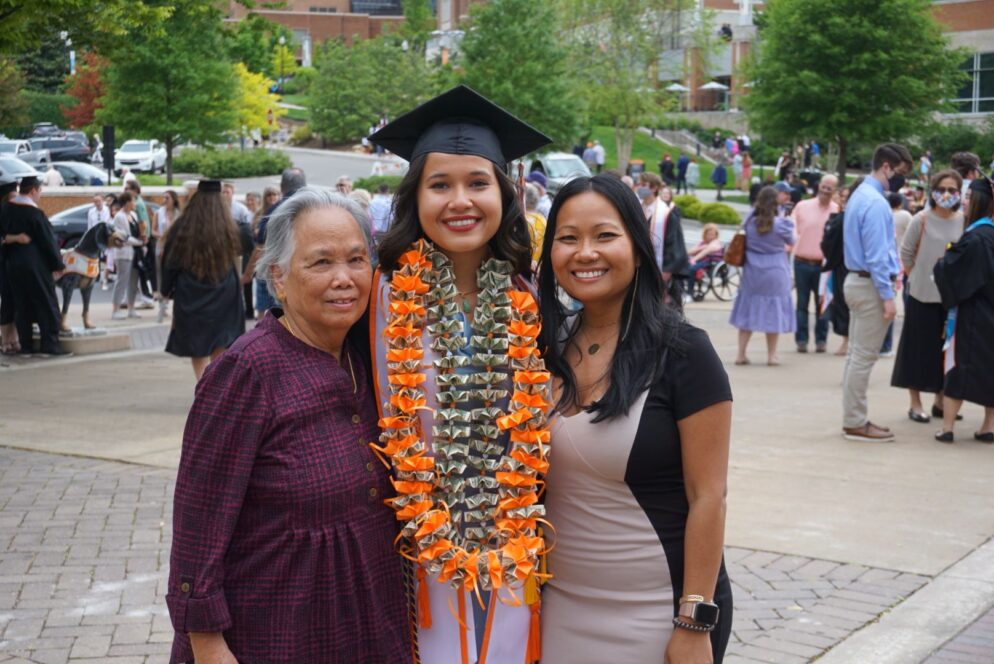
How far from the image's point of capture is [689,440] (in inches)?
116

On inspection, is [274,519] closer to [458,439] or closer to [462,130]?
[458,439]

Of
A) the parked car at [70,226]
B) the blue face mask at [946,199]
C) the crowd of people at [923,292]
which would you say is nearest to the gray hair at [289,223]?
the crowd of people at [923,292]

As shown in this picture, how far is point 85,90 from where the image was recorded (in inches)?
1884

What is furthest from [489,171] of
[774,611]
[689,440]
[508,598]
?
[774,611]

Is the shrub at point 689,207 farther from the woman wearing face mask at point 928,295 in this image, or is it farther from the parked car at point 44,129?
the parked car at point 44,129

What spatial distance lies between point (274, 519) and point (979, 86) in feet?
179

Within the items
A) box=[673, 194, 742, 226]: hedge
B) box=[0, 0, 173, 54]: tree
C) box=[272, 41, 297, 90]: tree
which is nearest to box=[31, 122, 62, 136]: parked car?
box=[272, 41, 297, 90]: tree

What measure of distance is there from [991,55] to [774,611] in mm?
51654

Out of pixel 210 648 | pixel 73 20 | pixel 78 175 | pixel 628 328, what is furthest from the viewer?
pixel 78 175

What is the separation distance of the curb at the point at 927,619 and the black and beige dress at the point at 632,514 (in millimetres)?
2354

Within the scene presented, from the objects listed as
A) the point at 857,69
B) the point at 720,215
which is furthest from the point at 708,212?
the point at 857,69

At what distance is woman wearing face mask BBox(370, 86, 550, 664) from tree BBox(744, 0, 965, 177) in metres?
38.7

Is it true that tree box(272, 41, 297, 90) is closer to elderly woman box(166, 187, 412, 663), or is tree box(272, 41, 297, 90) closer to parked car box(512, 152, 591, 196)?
parked car box(512, 152, 591, 196)

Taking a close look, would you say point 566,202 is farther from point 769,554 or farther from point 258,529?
point 769,554
